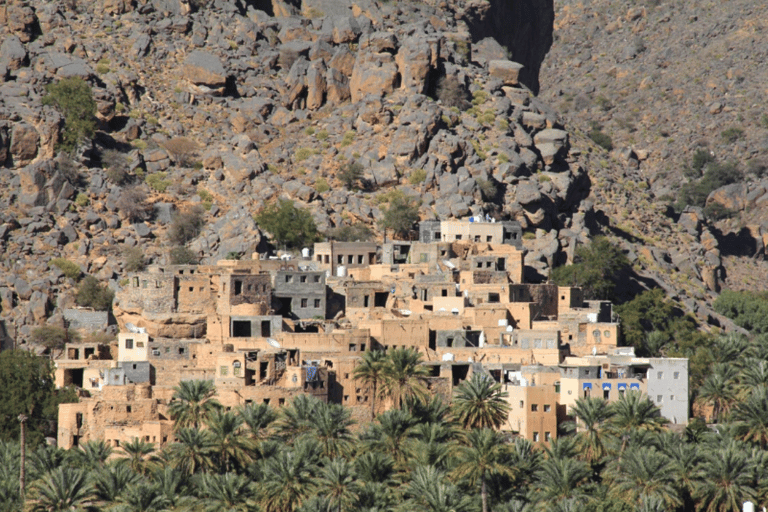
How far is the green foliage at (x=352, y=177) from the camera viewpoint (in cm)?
11888

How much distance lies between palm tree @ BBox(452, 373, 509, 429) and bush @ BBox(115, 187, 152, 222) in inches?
1892

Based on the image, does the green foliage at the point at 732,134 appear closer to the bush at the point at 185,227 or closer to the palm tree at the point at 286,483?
the bush at the point at 185,227

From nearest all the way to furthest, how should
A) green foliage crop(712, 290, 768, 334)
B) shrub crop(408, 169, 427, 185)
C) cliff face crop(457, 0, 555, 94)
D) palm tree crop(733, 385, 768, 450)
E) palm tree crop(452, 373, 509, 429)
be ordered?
1. palm tree crop(452, 373, 509, 429)
2. palm tree crop(733, 385, 768, 450)
3. green foliage crop(712, 290, 768, 334)
4. shrub crop(408, 169, 427, 185)
5. cliff face crop(457, 0, 555, 94)

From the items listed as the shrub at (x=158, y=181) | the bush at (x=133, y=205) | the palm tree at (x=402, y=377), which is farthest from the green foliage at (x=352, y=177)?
the palm tree at (x=402, y=377)

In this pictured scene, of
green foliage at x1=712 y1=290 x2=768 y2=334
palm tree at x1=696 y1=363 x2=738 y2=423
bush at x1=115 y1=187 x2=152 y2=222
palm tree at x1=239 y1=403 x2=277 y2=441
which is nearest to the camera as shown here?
palm tree at x1=239 y1=403 x2=277 y2=441

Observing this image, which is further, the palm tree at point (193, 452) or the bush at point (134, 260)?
the bush at point (134, 260)

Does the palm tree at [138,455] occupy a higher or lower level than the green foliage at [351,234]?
lower

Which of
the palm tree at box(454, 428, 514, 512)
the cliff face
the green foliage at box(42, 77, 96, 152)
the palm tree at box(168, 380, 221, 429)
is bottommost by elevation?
the palm tree at box(454, 428, 514, 512)

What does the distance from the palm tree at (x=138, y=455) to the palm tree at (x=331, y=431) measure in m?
7.87

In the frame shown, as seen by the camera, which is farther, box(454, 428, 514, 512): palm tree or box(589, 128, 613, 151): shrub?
box(589, 128, 613, 151): shrub

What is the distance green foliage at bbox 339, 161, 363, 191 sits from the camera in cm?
11888

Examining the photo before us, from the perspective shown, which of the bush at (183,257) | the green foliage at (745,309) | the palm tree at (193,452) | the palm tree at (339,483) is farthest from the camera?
the green foliage at (745,309)

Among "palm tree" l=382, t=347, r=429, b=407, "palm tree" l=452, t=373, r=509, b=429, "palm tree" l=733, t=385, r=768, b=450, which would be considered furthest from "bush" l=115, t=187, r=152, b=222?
"palm tree" l=733, t=385, r=768, b=450

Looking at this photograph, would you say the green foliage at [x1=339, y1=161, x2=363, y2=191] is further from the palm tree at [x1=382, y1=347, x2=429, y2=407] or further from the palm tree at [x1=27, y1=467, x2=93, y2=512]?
the palm tree at [x1=27, y1=467, x2=93, y2=512]
